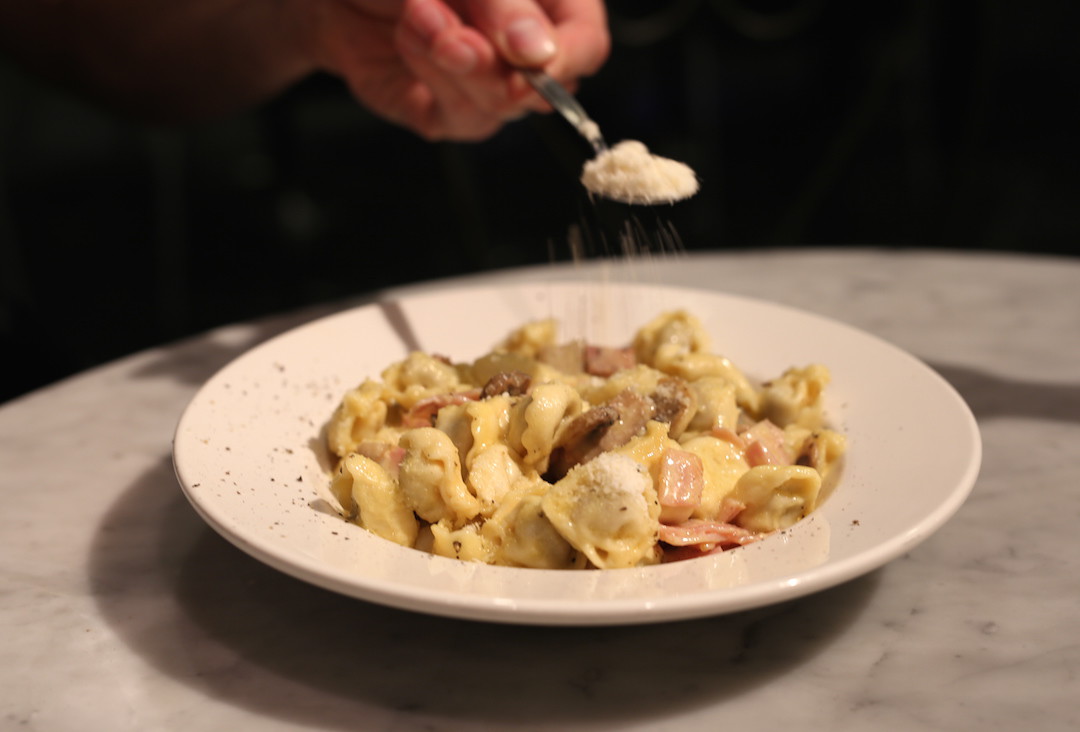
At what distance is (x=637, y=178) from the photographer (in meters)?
1.35

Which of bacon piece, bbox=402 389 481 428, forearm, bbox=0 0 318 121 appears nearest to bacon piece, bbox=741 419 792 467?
bacon piece, bbox=402 389 481 428

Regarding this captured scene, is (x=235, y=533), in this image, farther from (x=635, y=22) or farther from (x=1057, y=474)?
(x=635, y=22)

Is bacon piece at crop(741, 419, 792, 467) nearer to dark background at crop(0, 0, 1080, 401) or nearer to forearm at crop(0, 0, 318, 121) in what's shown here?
forearm at crop(0, 0, 318, 121)

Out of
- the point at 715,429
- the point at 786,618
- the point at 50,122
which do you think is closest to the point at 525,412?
the point at 715,429

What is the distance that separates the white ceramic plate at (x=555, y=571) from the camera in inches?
35.4

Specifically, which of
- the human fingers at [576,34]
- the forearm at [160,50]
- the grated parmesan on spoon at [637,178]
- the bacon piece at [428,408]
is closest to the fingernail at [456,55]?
the human fingers at [576,34]

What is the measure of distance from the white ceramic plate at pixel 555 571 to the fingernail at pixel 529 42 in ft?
1.26

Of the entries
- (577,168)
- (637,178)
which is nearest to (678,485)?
(637,178)

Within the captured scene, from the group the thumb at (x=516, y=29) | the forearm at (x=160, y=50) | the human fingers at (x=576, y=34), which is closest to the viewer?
the thumb at (x=516, y=29)

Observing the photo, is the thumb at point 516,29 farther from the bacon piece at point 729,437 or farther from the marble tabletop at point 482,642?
the marble tabletop at point 482,642

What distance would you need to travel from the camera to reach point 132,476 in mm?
1456

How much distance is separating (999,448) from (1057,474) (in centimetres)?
10

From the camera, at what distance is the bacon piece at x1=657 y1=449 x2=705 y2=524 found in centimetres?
114

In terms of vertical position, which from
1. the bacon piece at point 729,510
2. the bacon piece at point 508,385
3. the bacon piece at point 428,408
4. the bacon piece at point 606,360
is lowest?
the bacon piece at point 606,360
